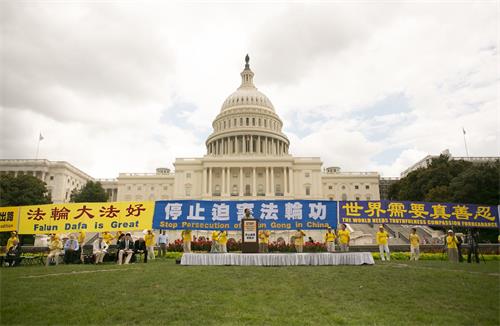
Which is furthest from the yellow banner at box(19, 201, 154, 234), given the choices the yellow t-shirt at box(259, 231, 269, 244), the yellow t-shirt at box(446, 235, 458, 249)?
the yellow t-shirt at box(446, 235, 458, 249)

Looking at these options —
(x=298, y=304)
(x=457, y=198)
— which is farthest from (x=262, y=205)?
(x=457, y=198)

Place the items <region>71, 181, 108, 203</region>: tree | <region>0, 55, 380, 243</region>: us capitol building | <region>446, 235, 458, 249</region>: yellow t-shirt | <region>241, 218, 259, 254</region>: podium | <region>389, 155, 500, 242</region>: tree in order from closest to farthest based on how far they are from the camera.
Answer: <region>241, 218, 259, 254</region>: podium → <region>446, 235, 458, 249</region>: yellow t-shirt → <region>389, 155, 500, 242</region>: tree → <region>71, 181, 108, 203</region>: tree → <region>0, 55, 380, 243</region>: us capitol building

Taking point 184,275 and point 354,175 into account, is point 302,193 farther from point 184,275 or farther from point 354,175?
point 184,275

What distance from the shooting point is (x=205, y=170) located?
81812 millimetres

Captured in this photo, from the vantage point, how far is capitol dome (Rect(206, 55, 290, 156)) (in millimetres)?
95625

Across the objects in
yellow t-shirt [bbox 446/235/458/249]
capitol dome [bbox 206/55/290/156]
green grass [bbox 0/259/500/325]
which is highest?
capitol dome [bbox 206/55/290/156]

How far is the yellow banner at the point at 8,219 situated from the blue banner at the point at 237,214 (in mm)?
9528

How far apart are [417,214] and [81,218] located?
24.5m

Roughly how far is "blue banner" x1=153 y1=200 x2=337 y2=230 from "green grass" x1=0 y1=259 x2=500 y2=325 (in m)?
10.8

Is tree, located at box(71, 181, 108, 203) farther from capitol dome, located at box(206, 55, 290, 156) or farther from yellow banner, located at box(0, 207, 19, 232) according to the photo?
yellow banner, located at box(0, 207, 19, 232)

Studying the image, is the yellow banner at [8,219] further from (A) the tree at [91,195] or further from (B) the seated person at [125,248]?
(A) the tree at [91,195]

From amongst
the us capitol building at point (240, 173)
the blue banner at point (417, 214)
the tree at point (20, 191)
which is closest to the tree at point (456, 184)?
the blue banner at point (417, 214)

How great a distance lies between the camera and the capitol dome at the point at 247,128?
314 feet

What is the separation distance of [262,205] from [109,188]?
305 feet
